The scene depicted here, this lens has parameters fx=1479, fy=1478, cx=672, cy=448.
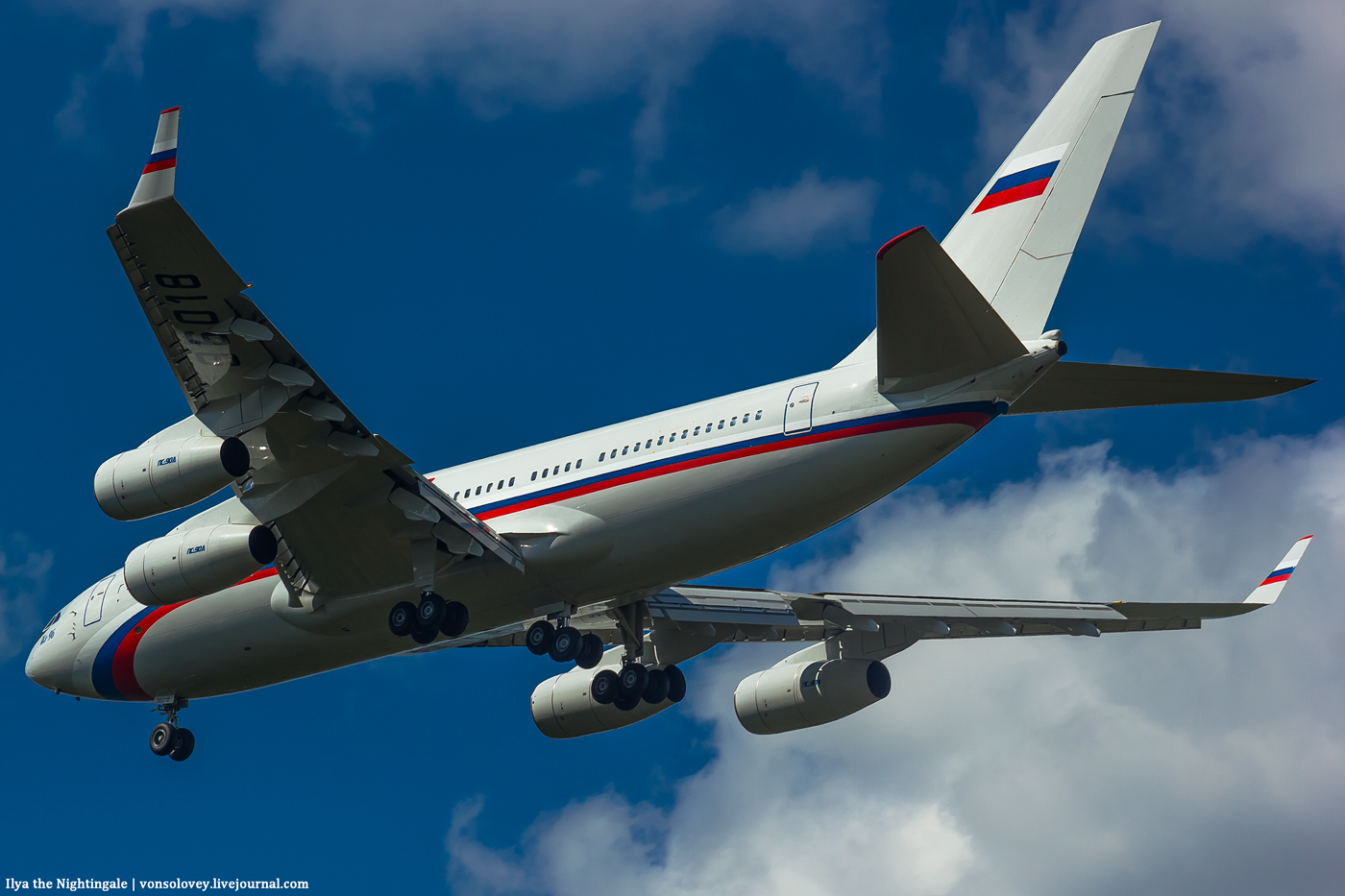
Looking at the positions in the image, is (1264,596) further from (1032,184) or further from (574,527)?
(574,527)

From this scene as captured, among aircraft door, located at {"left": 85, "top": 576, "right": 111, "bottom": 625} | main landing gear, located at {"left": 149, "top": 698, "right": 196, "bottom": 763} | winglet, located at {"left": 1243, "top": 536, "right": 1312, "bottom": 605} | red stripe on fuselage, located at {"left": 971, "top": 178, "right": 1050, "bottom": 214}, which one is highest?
red stripe on fuselage, located at {"left": 971, "top": 178, "right": 1050, "bottom": 214}

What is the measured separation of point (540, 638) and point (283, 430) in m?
4.21

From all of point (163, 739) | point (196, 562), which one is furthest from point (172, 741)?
point (196, 562)

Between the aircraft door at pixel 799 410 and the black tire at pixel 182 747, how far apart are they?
10070 millimetres

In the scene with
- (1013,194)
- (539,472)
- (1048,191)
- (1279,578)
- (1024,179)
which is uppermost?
(1024,179)

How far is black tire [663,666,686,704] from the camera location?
21.4 metres

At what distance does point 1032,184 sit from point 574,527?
6795 millimetres

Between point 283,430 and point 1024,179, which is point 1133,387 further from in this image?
point 283,430

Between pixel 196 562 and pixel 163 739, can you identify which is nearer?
pixel 196 562

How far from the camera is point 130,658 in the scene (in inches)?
811

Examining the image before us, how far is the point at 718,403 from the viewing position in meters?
17.6

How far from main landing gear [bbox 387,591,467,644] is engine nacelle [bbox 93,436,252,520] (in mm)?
3014

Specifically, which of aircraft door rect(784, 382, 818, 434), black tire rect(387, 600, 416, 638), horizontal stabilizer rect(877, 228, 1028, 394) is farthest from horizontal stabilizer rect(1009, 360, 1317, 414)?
black tire rect(387, 600, 416, 638)

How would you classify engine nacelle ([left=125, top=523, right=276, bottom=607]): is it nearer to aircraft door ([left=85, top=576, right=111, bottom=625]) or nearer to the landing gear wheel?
the landing gear wheel
